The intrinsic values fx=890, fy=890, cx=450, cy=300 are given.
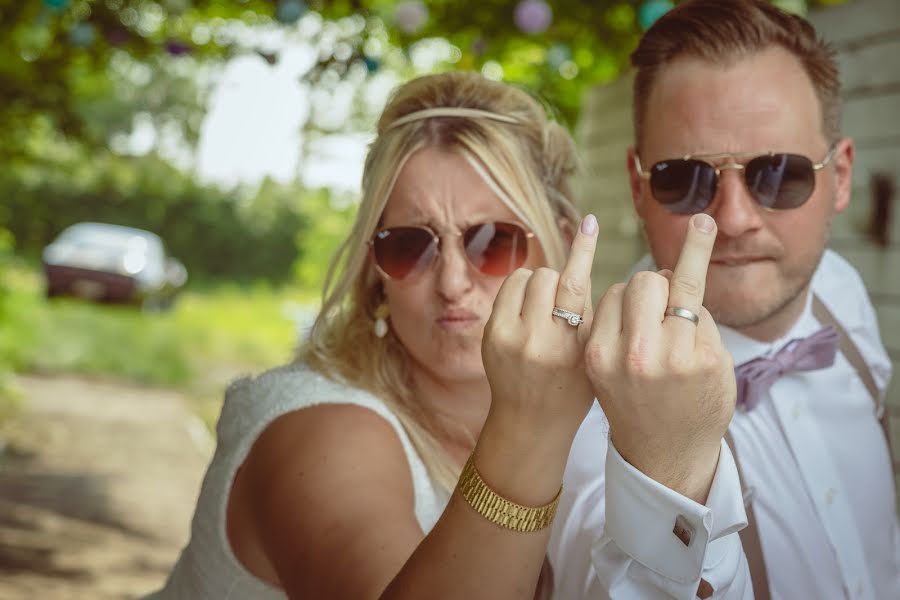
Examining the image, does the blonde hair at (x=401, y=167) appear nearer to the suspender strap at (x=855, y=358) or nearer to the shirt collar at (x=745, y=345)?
the shirt collar at (x=745, y=345)

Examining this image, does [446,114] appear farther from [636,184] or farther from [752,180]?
[752,180]

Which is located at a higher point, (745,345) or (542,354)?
(542,354)

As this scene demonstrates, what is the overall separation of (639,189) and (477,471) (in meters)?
1.13

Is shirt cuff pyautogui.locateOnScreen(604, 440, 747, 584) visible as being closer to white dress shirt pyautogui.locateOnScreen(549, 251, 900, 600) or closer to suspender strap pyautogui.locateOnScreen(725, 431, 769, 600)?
white dress shirt pyautogui.locateOnScreen(549, 251, 900, 600)

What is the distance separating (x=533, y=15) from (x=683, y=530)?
156 inches

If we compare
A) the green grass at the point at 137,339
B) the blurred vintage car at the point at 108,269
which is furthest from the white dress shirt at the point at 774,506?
the blurred vintage car at the point at 108,269

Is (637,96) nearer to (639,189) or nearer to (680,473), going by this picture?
(639,189)

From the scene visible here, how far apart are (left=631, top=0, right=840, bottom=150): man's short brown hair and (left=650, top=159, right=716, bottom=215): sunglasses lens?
22 cm

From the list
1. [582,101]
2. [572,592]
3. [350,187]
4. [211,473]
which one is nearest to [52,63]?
[582,101]

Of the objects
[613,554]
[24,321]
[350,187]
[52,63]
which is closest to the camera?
[613,554]

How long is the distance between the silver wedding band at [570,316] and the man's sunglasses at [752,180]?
841 millimetres

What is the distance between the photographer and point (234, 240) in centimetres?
2381

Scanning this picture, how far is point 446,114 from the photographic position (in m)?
2.19

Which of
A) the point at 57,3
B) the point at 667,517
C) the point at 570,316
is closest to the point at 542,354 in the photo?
the point at 570,316
